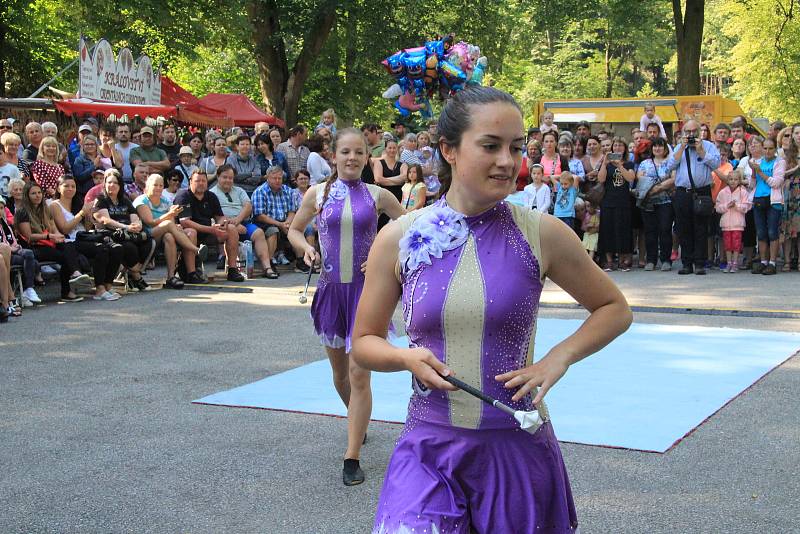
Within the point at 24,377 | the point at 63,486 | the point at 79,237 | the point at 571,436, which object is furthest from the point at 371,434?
the point at 79,237

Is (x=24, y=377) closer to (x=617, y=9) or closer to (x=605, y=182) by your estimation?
(x=605, y=182)

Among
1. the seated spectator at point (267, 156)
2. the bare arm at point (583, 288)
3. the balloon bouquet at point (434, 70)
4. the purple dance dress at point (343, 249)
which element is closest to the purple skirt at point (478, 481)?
the bare arm at point (583, 288)

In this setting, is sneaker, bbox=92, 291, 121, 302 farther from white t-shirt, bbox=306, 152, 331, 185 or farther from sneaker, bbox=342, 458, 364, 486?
sneaker, bbox=342, 458, 364, 486

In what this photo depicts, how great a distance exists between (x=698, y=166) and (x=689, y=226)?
91 cm

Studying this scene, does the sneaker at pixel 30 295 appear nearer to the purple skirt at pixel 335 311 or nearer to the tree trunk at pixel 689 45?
the purple skirt at pixel 335 311

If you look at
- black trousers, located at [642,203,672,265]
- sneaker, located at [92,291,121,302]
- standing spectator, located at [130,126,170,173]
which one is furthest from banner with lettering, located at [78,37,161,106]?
black trousers, located at [642,203,672,265]

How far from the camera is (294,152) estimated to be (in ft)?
55.4

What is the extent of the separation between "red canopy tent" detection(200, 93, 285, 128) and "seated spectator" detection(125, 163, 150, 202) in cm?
1029

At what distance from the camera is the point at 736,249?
595 inches

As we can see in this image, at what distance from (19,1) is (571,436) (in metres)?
22.6

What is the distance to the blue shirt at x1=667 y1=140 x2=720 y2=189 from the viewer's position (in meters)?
14.9

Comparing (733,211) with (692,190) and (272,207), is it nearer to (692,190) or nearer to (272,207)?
(692,190)

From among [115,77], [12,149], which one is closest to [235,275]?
[12,149]

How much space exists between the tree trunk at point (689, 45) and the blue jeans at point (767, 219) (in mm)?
10277
